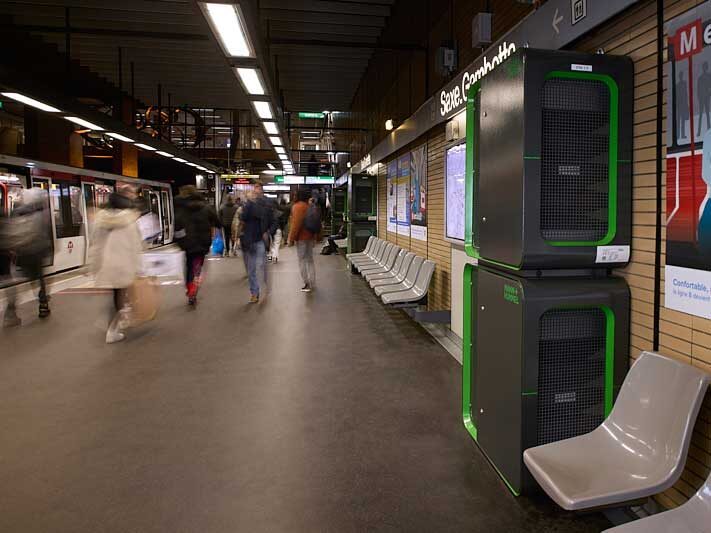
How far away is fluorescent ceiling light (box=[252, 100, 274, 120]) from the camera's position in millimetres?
6566

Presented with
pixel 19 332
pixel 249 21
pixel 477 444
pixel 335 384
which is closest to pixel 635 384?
pixel 477 444

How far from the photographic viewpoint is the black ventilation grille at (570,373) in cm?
223

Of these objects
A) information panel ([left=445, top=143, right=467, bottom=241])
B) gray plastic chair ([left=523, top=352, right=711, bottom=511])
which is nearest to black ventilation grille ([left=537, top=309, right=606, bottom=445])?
gray plastic chair ([left=523, top=352, right=711, bottom=511])

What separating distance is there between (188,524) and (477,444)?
1532 mm

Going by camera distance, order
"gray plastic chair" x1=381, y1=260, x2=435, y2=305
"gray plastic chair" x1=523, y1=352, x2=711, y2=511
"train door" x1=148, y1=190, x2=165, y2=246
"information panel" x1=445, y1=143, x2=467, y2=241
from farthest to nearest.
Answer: "train door" x1=148, y1=190, x2=165, y2=246 → "gray plastic chair" x1=381, y1=260, x2=435, y2=305 → "information panel" x1=445, y1=143, x2=467, y2=241 → "gray plastic chair" x1=523, y1=352, x2=711, y2=511

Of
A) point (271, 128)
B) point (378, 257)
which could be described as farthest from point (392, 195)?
point (271, 128)

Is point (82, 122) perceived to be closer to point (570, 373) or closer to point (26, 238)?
point (26, 238)

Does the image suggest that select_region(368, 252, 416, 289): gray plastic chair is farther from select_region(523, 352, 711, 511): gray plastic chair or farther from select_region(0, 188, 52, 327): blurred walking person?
select_region(523, 352, 711, 511): gray plastic chair

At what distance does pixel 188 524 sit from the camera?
2102mm

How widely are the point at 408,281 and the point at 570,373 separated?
12.1ft

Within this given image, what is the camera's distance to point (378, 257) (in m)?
8.33

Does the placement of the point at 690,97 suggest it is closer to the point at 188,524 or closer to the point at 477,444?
the point at 477,444

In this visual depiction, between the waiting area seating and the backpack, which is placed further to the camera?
the backpack

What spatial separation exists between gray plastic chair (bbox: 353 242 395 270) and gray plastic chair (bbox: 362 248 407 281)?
1.78 feet
